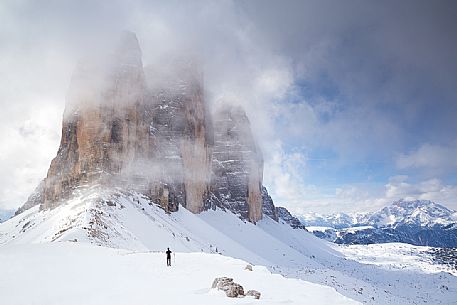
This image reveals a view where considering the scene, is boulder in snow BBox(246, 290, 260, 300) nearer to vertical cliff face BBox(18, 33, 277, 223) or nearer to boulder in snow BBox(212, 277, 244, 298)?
boulder in snow BBox(212, 277, 244, 298)

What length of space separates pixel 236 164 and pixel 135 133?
59943 millimetres

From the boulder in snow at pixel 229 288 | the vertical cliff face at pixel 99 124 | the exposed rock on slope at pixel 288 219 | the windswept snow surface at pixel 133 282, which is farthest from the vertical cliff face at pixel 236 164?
the boulder in snow at pixel 229 288

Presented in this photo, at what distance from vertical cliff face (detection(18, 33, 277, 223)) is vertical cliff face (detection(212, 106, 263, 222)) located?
773 centimetres

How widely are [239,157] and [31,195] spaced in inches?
2828

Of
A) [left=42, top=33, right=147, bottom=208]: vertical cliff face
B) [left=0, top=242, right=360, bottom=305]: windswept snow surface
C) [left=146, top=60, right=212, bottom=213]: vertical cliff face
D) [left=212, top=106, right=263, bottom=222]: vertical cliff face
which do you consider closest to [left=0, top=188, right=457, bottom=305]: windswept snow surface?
[left=0, top=242, right=360, bottom=305]: windswept snow surface

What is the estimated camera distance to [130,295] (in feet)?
34.1

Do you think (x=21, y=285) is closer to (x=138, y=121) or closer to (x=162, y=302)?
(x=162, y=302)

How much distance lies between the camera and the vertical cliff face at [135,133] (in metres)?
56.8

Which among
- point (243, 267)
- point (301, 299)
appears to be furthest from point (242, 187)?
point (301, 299)

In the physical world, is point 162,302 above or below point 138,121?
below

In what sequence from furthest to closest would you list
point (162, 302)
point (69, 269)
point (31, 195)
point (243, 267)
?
point (31, 195) < point (243, 267) < point (69, 269) < point (162, 302)

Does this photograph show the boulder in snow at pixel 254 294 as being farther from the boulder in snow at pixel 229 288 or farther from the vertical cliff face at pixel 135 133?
the vertical cliff face at pixel 135 133

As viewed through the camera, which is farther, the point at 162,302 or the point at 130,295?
the point at 130,295

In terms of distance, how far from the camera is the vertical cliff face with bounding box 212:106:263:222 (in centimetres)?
11244
